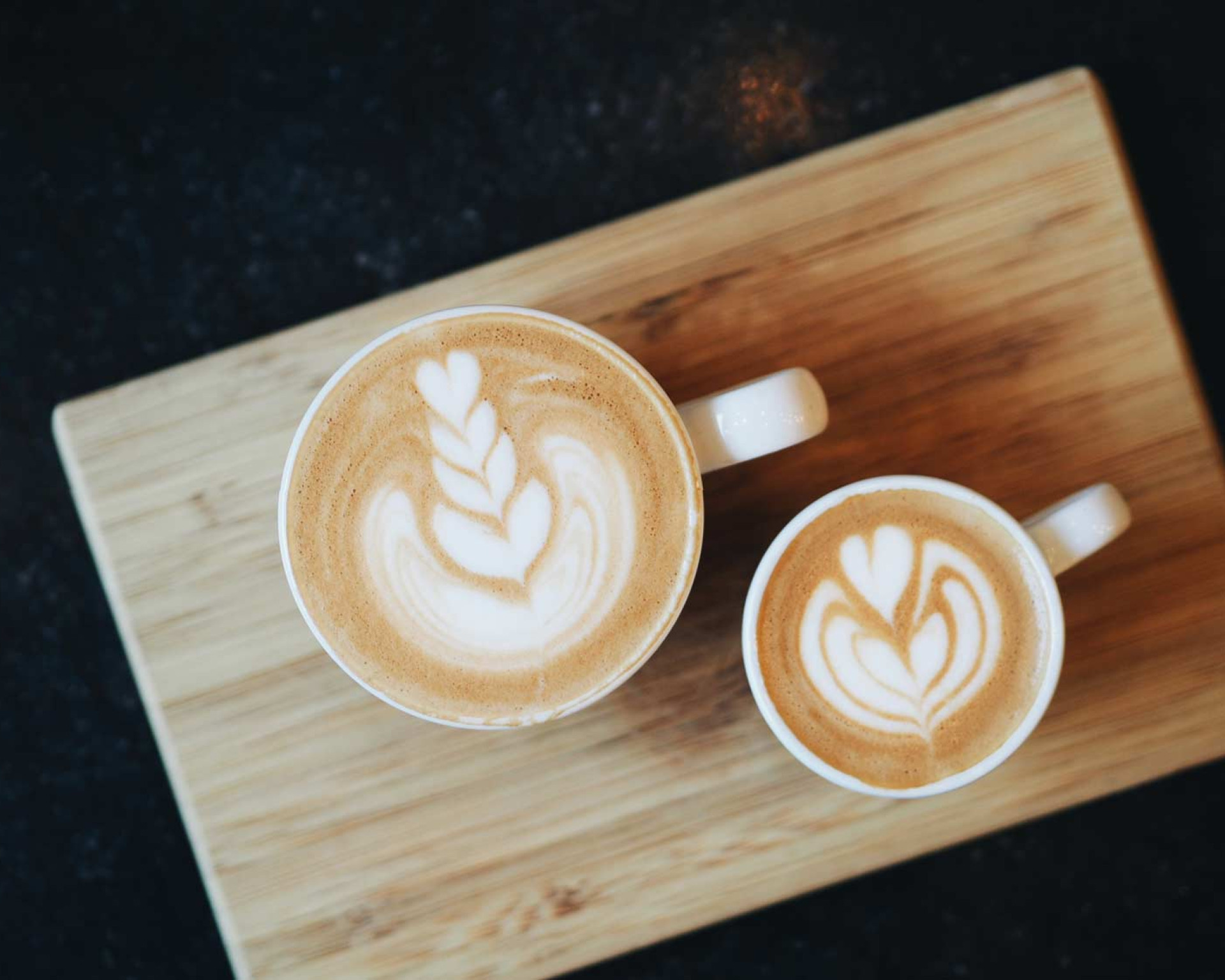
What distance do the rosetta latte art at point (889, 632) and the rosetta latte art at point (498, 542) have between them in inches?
6.1

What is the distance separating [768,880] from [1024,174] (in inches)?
23.4

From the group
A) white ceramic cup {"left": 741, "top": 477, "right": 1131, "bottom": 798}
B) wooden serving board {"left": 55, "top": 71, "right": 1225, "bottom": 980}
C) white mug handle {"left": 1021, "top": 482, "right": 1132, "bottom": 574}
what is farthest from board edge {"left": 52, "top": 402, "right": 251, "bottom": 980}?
white mug handle {"left": 1021, "top": 482, "right": 1132, "bottom": 574}

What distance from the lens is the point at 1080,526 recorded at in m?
0.74

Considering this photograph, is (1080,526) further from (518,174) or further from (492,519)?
(518,174)

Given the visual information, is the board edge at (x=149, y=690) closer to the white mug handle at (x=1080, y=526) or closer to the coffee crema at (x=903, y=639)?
the coffee crema at (x=903, y=639)

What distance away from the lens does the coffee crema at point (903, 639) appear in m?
0.76

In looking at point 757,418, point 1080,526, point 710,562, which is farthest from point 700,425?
point 1080,526

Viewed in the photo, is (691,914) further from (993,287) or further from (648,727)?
(993,287)

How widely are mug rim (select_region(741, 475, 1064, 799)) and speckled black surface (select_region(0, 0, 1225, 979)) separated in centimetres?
41

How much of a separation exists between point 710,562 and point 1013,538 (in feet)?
0.75

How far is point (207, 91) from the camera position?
3.58 ft

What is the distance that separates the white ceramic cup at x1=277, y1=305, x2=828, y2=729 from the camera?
0.71 metres

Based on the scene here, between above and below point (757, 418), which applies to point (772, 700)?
below

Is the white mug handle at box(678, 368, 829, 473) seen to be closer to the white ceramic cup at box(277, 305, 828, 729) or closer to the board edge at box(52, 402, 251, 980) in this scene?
the white ceramic cup at box(277, 305, 828, 729)
